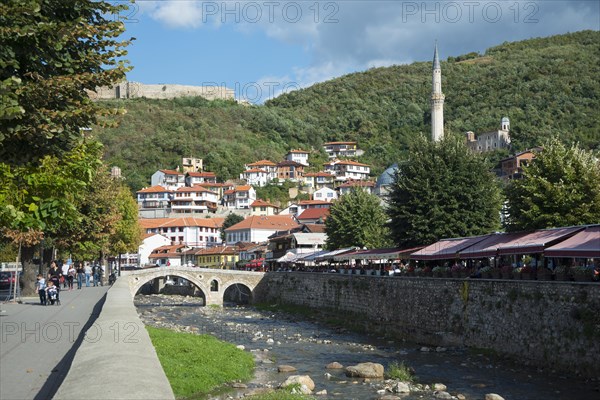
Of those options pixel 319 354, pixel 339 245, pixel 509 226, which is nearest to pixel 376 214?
pixel 339 245

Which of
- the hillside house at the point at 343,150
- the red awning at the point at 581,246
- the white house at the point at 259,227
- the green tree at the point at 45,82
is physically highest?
the hillside house at the point at 343,150

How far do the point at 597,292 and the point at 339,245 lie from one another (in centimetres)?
4672

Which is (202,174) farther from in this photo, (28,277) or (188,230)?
(28,277)

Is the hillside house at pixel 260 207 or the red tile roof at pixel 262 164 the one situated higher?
the red tile roof at pixel 262 164

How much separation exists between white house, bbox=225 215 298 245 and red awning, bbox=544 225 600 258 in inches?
3444

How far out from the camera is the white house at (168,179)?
149 m

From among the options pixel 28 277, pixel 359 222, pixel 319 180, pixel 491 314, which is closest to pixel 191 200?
pixel 319 180

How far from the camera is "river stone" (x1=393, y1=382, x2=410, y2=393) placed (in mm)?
21875

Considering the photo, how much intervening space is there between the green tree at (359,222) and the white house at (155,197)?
79.2 metres

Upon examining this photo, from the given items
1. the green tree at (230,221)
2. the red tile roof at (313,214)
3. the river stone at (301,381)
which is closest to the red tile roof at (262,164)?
the green tree at (230,221)

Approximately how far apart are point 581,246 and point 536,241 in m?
3.60

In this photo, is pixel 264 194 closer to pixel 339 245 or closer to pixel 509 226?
pixel 339 245

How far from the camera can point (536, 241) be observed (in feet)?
92.2

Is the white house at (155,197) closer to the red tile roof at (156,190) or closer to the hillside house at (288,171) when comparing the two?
the red tile roof at (156,190)
